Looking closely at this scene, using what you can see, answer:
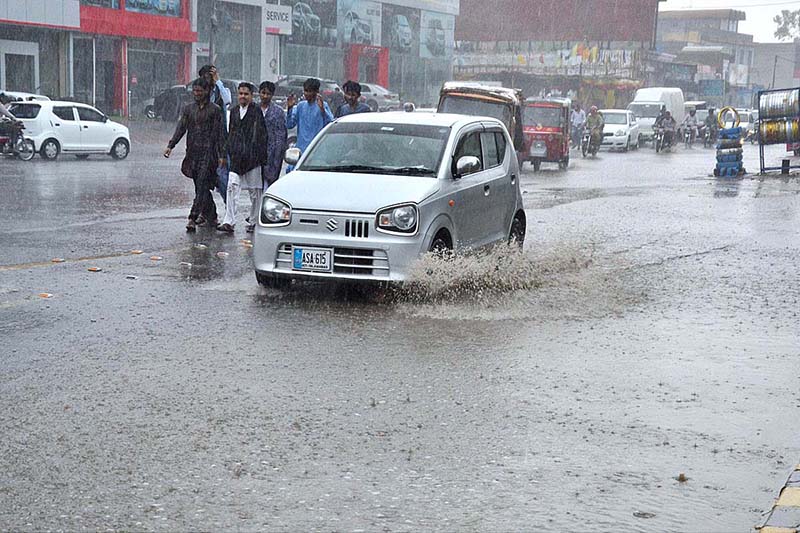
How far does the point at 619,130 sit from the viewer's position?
43.6 meters

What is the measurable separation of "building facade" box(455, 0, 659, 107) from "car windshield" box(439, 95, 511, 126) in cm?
4737

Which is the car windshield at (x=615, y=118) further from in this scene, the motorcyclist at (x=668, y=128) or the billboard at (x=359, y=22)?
the billboard at (x=359, y=22)

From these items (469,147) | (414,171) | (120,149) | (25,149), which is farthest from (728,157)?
(414,171)

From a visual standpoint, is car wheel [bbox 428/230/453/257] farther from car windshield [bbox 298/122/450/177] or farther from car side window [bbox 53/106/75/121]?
car side window [bbox 53/106/75/121]

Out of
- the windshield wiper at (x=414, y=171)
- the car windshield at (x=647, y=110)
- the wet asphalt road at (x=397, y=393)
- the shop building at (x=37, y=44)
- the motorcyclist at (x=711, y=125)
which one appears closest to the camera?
the wet asphalt road at (x=397, y=393)

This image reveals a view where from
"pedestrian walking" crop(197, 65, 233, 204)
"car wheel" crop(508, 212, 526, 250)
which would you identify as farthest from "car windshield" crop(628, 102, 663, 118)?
"car wheel" crop(508, 212, 526, 250)

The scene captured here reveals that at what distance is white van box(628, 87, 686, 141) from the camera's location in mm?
49094

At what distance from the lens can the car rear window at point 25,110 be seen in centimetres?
2591

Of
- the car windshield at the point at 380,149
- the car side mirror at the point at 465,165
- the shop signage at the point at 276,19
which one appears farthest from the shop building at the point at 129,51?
the car side mirror at the point at 465,165

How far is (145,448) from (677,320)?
5.04m

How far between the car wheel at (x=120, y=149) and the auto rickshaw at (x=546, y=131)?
10.5 metres

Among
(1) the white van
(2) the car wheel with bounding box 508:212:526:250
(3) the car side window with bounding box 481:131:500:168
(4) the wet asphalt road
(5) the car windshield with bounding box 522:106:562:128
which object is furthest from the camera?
(1) the white van

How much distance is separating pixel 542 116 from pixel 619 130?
12.6m

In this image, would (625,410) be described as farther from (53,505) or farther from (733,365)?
(53,505)
